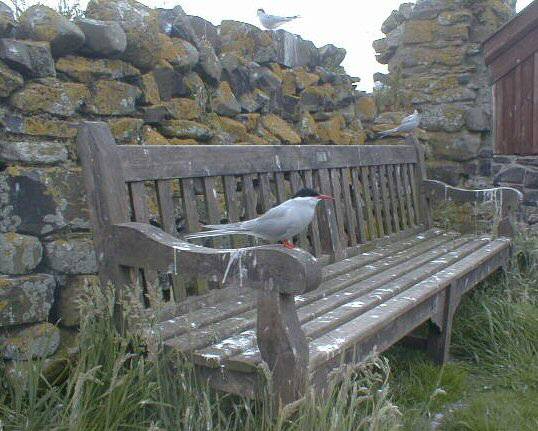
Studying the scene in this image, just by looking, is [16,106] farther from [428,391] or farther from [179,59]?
[428,391]

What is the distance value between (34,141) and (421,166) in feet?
10.9

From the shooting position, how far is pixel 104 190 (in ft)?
7.47

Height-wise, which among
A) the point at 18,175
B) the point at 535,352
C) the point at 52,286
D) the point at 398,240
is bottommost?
the point at 535,352

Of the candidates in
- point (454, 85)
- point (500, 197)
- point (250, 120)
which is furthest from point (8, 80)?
point (454, 85)

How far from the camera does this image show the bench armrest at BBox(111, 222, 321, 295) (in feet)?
5.85

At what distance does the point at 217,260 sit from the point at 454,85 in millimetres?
5041

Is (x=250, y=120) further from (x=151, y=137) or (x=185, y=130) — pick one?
(x=151, y=137)

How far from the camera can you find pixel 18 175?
7.92 feet

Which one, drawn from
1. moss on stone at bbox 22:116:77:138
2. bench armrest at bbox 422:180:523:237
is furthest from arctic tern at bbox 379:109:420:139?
moss on stone at bbox 22:116:77:138

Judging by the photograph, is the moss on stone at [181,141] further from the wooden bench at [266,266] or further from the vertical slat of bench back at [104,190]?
the vertical slat of bench back at [104,190]

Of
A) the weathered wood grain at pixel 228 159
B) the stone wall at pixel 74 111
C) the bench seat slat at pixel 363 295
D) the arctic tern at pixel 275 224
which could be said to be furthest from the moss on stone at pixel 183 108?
the bench seat slat at pixel 363 295

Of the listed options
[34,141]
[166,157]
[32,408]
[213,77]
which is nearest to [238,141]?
[213,77]

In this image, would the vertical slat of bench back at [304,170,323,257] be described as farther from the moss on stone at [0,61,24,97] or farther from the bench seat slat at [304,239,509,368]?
the moss on stone at [0,61,24,97]

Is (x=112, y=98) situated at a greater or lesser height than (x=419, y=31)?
lesser
